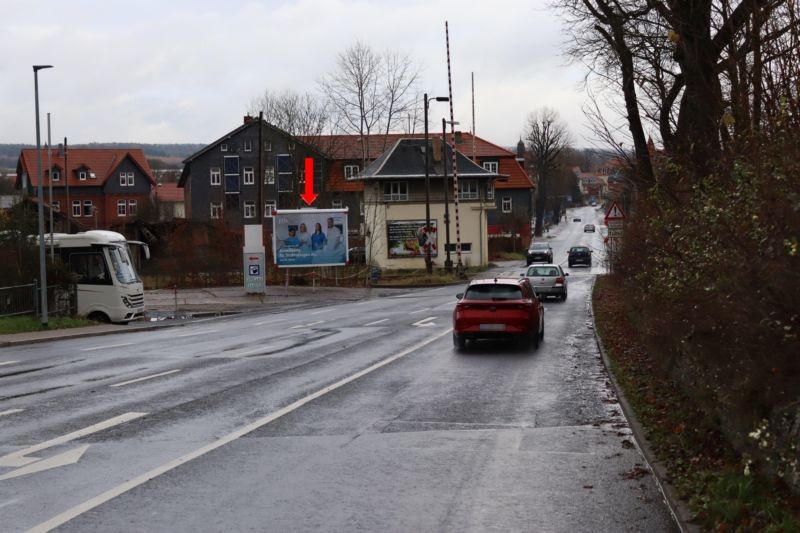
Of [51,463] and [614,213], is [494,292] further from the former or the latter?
[51,463]

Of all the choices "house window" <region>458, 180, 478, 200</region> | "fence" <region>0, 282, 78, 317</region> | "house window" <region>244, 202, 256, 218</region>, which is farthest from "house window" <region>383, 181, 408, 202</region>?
"fence" <region>0, 282, 78, 317</region>

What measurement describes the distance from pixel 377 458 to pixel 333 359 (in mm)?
9484

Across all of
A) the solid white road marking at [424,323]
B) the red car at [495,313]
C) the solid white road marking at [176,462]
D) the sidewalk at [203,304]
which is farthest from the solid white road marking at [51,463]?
the solid white road marking at [424,323]

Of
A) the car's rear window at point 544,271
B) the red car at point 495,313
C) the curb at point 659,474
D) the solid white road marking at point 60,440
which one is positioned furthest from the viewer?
the car's rear window at point 544,271

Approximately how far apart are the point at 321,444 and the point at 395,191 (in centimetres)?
6025

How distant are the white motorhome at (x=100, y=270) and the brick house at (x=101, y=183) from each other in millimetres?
71015

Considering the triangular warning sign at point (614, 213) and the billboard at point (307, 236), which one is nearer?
the triangular warning sign at point (614, 213)

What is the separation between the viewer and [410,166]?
233ft

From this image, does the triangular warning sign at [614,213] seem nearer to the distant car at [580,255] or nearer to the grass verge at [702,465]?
the grass verge at [702,465]

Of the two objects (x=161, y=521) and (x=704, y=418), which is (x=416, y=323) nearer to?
(x=704, y=418)

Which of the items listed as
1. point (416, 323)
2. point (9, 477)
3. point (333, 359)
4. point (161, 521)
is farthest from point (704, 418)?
point (416, 323)

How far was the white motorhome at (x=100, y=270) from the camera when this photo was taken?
3042 cm

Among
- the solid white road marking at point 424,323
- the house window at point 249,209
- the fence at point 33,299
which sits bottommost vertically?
the solid white road marking at point 424,323

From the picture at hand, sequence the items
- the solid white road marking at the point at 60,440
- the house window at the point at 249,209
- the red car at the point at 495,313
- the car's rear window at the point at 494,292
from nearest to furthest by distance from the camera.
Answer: the solid white road marking at the point at 60,440 < the red car at the point at 495,313 < the car's rear window at the point at 494,292 < the house window at the point at 249,209
